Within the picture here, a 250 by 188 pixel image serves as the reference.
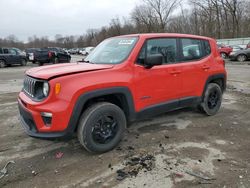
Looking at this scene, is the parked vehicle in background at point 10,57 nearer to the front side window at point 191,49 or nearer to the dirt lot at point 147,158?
the dirt lot at point 147,158

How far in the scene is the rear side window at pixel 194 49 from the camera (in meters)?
5.03

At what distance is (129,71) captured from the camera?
405cm

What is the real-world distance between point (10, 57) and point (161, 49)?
1905cm

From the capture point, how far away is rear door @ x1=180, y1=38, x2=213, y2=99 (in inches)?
196

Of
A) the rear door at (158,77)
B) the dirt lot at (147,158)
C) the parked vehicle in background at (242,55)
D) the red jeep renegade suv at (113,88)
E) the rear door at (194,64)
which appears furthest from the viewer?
the parked vehicle in background at (242,55)

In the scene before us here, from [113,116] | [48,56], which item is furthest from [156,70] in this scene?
[48,56]

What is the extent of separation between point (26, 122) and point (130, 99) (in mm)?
1611

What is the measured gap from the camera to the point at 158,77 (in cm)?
442

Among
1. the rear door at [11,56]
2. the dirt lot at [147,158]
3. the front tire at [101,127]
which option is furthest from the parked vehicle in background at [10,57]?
the front tire at [101,127]

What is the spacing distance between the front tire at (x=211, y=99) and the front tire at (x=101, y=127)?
2.35 metres

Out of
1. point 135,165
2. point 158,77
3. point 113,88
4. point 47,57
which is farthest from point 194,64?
point 47,57

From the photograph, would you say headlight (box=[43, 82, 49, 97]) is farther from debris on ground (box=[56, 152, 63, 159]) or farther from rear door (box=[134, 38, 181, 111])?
rear door (box=[134, 38, 181, 111])

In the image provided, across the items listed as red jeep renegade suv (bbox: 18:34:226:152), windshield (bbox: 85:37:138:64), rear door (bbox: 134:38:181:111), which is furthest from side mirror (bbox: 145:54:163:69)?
windshield (bbox: 85:37:138:64)

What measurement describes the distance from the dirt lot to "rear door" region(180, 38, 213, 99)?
0.74 metres
